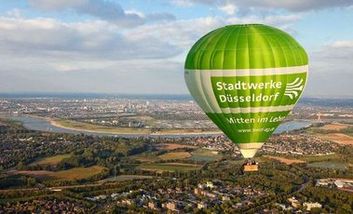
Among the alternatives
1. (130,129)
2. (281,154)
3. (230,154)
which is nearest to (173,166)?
(230,154)

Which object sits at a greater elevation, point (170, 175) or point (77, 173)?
point (170, 175)

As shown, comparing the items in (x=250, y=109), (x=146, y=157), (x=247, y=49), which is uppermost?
(x=247, y=49)

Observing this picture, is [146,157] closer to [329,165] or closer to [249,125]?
[329,165]

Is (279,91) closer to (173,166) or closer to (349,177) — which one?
(349,177)

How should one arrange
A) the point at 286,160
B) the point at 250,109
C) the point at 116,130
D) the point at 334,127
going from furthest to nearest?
the point at 334,127
the point at 116,130
the point at 286,160
the point at 250,109

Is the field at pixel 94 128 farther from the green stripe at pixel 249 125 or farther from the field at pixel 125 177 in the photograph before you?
the green stripe at pixel 249 125

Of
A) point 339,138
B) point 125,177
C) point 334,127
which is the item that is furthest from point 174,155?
point 334,127

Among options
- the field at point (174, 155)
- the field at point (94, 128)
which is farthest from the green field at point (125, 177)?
the field at point (94, 128)
